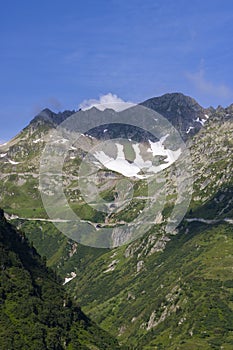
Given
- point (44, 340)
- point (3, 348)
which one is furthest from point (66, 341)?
point (3, 348)

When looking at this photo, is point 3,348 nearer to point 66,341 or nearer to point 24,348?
point 24,348

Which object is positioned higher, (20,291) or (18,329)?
(20,291)

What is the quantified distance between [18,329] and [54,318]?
20742 millimetres

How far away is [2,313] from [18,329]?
27.8 ft

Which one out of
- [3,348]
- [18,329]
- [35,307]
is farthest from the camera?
[35,307]

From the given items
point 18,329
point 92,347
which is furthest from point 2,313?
point 92,347

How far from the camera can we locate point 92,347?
196000 millimetres

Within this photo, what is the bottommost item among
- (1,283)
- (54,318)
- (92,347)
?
(92,347)

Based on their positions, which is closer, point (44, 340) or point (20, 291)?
point (44, 340)

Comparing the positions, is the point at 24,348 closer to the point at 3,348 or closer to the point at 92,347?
the point at 3,348

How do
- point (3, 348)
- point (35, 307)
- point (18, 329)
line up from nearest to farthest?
1. point (3, 348)
2. point (18, 329)
3. point (35, 307)

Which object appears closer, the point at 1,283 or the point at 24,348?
the point at 24,348

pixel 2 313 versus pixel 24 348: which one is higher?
pixel 2 313

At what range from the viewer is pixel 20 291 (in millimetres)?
198000
